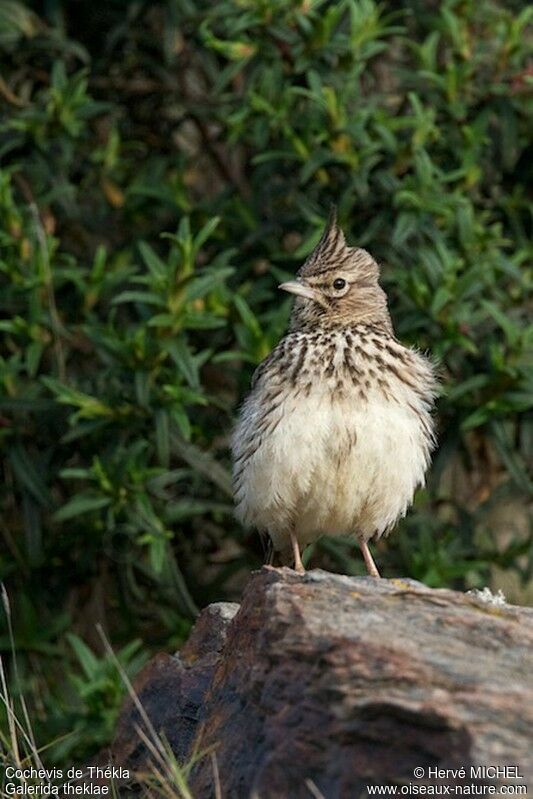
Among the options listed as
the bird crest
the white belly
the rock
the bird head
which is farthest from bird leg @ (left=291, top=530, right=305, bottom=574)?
the bird crest

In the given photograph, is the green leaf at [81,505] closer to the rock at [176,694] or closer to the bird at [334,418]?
the bird at [334,418]

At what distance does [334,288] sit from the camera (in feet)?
20.2

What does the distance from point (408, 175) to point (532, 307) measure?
935 millimetres

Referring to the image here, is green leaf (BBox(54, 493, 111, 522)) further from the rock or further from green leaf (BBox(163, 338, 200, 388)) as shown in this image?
the rock

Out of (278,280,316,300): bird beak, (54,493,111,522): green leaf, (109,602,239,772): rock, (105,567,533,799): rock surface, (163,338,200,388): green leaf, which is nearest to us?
(105,567,533,799): rock surface

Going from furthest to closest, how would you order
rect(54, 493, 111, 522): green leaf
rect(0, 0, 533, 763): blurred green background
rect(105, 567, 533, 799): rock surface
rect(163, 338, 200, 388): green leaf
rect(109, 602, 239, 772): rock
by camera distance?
1. rect(0, 0, 533, 763): blurred green background
2. rect(54, 493, 111, 522): green leaf
3. rect(163, 338, 200, 388): green leaf
4. rect(109, 602, 239, 772): rock
5. rect(105, 567, 533, 799): rock surface

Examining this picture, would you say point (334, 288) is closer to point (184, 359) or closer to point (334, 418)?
point (334, 418)

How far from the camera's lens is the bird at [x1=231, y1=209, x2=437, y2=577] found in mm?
5688

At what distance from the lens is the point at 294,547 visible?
6.14 metres

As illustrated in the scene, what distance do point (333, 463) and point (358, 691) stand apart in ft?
6.61

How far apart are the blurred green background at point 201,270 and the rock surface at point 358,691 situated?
Answer: 7.83 feet

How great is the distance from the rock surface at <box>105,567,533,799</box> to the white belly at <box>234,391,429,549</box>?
3.53ft

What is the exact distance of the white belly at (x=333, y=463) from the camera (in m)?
5.66

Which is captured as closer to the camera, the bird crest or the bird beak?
the bird beak
